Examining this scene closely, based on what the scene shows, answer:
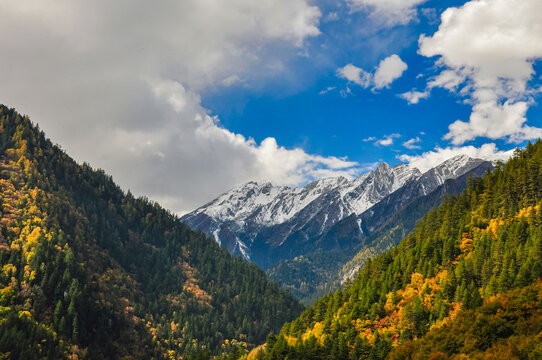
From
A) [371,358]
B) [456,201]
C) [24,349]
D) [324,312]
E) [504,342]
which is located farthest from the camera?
[456,201]

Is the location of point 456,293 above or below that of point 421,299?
above

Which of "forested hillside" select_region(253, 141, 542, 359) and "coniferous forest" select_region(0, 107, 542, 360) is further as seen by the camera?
"coniferous forest" select_region(0, 107, 542, 360)

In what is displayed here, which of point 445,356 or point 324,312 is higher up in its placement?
point 324,312

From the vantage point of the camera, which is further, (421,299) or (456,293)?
(421,299)

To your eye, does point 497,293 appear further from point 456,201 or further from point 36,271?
point 36,271

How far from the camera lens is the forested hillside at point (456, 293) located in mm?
90125

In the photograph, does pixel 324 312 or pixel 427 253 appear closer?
pixel 427 253

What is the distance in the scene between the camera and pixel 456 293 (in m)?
116

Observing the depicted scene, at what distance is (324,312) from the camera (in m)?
163

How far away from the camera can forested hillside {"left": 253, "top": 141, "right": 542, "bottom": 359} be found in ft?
296

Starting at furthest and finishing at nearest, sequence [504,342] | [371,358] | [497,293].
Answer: [371,358], [497,293], [504,342]

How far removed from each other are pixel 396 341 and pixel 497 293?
32238 millimetres

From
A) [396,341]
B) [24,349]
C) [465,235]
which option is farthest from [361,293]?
[24,349]

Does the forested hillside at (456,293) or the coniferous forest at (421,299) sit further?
the coniferous forest at (421,299)
